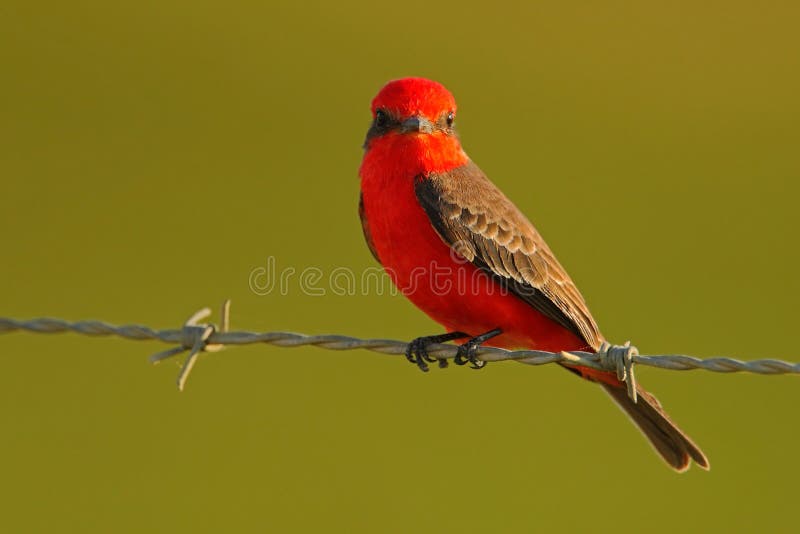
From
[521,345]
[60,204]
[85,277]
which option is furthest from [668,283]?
[60,204]

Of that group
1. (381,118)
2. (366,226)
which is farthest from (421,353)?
(381,118)

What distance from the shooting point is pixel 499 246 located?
5.74 meters

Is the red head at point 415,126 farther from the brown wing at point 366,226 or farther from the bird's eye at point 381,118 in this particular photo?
the brown wing at point 366,226

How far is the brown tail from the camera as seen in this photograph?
18.1ft

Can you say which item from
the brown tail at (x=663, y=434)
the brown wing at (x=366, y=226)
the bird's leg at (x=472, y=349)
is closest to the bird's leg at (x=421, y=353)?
the bird's leg at (x=472, y=349)

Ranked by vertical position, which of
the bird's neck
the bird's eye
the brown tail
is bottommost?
the brown tail

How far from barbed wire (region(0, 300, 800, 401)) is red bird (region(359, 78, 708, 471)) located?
2.62 feet

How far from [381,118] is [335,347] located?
1942mm

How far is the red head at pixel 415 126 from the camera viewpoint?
5879 mm

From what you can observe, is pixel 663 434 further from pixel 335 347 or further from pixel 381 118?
pixel 381 118

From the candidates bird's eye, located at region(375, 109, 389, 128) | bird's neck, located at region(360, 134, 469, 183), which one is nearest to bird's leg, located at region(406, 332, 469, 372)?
bird's neck, located at region(360, 134, 469, 183)

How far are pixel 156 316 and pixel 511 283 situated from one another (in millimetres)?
4937

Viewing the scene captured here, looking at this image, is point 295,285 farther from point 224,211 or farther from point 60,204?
point 60,204

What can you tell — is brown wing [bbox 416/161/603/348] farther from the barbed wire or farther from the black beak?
the barbed wire
